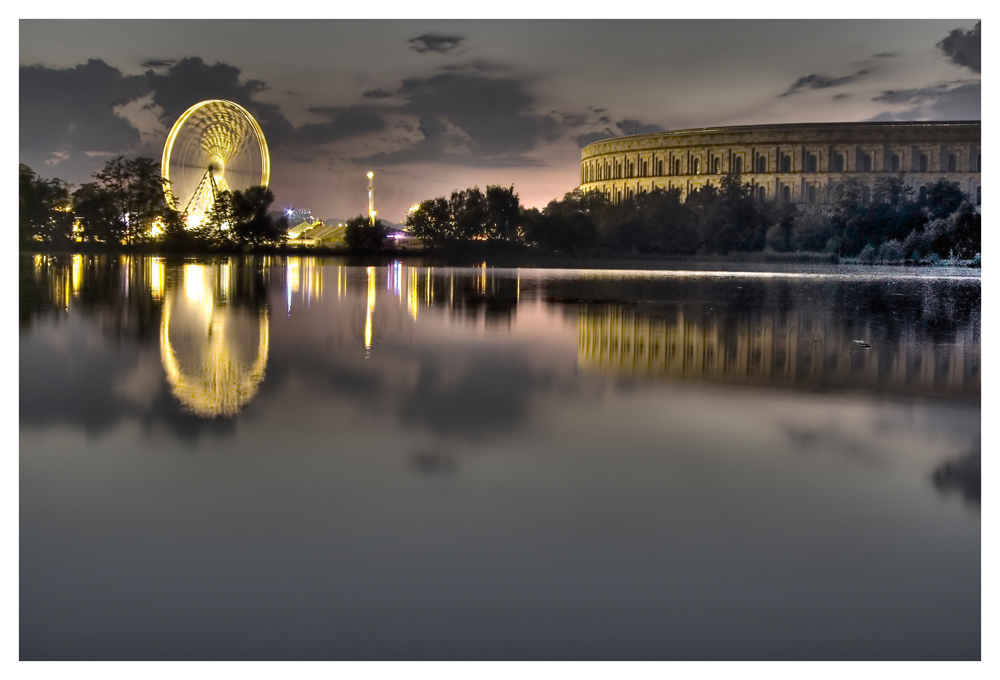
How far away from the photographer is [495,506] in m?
4.68

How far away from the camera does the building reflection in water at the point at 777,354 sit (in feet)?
29.7

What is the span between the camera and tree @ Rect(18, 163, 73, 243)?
61.1 meters

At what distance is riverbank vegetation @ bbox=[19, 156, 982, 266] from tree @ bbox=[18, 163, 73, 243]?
0.32 feet

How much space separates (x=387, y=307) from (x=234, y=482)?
43.2ft

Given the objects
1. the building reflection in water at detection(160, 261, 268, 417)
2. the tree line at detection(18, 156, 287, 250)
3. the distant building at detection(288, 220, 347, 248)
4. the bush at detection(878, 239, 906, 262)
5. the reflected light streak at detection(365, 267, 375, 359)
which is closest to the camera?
the building reflection in water at detection(160, 261, 268, 417)

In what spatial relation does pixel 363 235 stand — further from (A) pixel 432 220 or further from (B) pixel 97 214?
(B) pixel 97 214

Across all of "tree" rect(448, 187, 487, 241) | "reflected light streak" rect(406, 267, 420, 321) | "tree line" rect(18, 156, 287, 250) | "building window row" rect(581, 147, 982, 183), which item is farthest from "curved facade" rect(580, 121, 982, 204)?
"reflected light streak" rect(406, 267, 420, 321)

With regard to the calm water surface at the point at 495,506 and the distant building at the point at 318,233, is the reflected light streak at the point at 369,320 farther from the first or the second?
the distant building at the point at 318,233

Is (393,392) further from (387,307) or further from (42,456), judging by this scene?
(387,307)

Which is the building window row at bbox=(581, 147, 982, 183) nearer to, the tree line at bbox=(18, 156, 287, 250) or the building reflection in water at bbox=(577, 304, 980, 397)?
the tree line at bbox=(18, 156, 287, 250)

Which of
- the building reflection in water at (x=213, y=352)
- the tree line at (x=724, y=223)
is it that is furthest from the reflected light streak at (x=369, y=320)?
the tree line at (x=724, y=223)

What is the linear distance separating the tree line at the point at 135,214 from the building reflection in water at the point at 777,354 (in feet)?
184

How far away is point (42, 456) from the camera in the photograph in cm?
573

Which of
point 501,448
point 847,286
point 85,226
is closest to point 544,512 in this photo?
A: point 501,448
